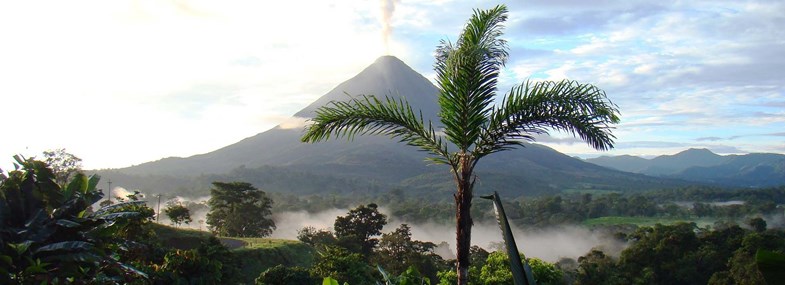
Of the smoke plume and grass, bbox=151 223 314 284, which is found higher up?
grass, bbox=151 223 314 284

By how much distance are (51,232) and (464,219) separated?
37.0 feet

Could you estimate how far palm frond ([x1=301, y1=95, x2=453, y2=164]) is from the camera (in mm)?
7438

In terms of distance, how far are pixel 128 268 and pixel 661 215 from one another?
138 meters

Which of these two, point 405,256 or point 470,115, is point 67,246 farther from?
point 405,256

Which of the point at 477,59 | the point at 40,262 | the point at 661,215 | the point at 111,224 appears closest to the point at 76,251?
the point at 40,262

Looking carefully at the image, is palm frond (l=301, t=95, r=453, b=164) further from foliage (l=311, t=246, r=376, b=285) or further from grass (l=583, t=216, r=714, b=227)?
grass (l=583, t=216, r=714, b=227)

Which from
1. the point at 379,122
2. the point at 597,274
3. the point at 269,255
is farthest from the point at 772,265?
the point at 269,255

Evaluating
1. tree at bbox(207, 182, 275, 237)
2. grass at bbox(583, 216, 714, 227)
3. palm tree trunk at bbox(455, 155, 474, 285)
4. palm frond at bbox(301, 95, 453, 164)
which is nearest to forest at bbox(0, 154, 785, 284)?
tree at bbox(207, 182, 275, 237)

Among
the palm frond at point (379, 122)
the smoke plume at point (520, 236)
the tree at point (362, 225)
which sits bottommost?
the smoke plume at point (520, 236)

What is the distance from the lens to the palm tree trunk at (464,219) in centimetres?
672

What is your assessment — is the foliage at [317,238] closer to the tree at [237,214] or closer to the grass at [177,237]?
the tree at [237,214]

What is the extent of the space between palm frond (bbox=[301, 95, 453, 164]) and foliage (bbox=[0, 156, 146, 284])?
8327mm

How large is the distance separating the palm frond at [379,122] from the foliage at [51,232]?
833 centimetres

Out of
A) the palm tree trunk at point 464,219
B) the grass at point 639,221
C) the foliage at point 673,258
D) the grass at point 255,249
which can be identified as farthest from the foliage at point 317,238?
the grass at point 639,221
